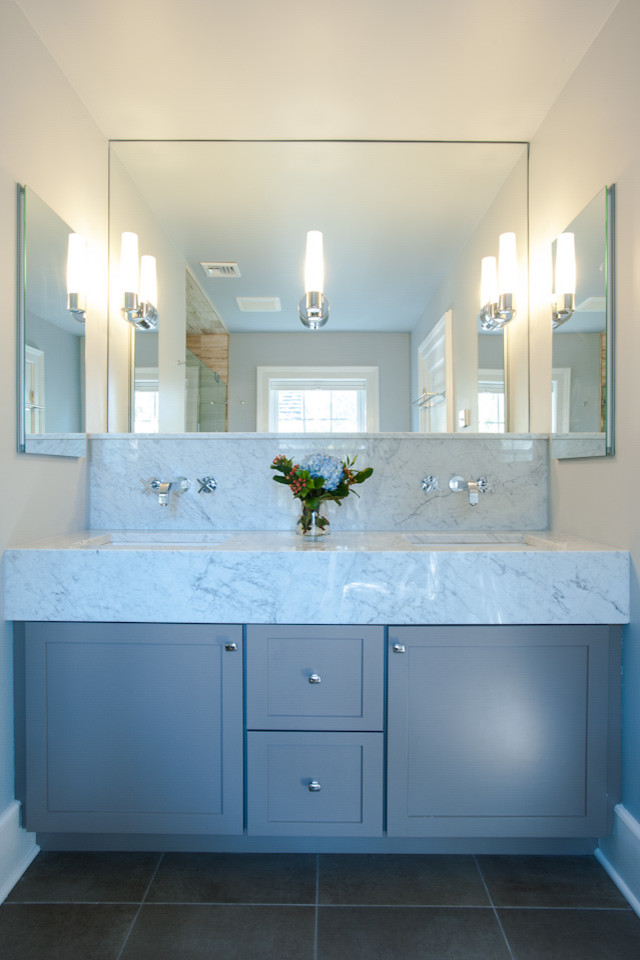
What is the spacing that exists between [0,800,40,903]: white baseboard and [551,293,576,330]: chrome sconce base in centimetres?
215

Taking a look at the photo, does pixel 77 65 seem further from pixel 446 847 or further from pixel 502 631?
pixel 446 847

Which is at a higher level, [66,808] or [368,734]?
[368,734]

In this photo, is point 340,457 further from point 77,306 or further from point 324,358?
point 77,306

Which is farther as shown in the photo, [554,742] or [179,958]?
[554,742]

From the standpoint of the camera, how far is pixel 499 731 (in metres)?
1.46

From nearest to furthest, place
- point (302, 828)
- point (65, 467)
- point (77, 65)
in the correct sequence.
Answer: point (302, 828)
point (77, 65)
point (65, 467)

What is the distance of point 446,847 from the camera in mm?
1521

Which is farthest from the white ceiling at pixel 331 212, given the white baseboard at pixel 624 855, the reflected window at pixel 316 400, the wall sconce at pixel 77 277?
the white baseboard at pixel 624 855

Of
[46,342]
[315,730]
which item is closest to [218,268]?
[46,342]

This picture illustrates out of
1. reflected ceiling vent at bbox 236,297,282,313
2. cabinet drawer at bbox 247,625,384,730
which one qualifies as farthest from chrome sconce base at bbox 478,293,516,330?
cabinet drawer at bbox 247,625,384,730

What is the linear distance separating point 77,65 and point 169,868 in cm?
236

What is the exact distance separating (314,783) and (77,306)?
1.62 m

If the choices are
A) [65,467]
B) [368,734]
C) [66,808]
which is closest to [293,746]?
[368,734]

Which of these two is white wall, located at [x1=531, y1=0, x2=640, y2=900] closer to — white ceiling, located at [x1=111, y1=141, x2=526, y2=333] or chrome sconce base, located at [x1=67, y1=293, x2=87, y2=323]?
white ceiling, located at [x1=111, y1=141, x2=526, y2=333]
